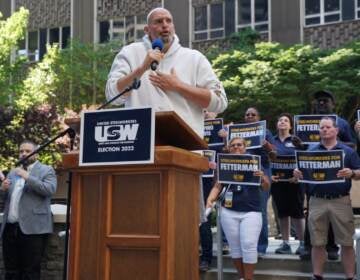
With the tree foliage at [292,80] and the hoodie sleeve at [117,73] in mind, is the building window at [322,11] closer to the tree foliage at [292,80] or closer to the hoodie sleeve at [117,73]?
the tree foliage at [292,80]

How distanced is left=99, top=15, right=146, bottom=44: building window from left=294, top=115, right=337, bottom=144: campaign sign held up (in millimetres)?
23012

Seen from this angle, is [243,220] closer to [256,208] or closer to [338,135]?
[256,208]

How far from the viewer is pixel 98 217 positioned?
3.07m

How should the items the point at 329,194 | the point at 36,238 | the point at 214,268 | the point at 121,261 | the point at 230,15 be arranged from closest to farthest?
the point at 121,261 → the point at 329,194 → the point at 36,238 → the point at 214,268 → the point at 230,15

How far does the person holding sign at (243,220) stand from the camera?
682 cm

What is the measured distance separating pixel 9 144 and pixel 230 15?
45.1ft

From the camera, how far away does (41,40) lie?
32938mm

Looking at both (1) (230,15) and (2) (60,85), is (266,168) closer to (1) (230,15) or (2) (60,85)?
(2) (60,85)

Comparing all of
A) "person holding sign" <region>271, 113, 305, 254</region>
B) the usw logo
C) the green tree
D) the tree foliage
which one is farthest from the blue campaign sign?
the green tree

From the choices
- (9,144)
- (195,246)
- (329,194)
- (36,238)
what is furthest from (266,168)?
(9,144)

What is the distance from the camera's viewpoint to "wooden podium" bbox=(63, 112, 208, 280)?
116 inches

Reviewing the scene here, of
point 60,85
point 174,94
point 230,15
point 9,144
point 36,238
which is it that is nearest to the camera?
point 174,94

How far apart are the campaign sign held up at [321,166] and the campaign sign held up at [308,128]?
3.48 ft

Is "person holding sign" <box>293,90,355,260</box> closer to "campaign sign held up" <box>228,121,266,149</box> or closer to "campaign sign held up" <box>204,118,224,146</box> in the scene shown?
"campaign sign held up" <box>228,121,266,149</box>
